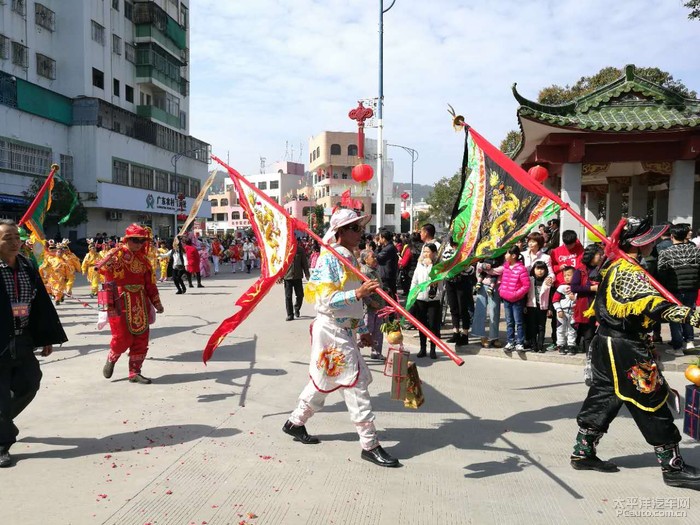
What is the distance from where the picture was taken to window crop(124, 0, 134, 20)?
36.0m

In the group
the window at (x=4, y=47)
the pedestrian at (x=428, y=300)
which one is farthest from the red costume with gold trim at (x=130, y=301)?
the window at (x=4, y=47)

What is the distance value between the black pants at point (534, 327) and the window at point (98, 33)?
32.2 metres

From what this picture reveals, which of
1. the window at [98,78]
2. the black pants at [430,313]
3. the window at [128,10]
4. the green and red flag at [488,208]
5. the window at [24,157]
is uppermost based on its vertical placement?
the window at [128,10]

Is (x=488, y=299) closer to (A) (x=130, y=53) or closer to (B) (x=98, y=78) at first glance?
(B) (x=98, y=78)

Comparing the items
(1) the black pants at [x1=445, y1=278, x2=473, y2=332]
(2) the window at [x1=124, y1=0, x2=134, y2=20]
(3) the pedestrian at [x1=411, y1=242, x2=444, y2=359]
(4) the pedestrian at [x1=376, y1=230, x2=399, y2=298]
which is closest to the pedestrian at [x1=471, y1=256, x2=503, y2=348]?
(1) the black pants at [x1=445, y1=278, x2=473, y2=332]

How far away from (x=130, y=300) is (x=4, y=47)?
26031 millimetres

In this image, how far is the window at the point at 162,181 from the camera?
40138 mm

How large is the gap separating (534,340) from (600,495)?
14.4ft

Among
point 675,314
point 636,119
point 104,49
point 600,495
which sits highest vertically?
point 104,49

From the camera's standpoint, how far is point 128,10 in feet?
120

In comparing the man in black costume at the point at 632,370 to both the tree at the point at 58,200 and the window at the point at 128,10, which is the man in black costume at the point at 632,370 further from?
the window at the point at 128,10

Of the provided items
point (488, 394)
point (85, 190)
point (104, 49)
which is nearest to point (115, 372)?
point (488, 394)

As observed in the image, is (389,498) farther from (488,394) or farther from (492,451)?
(488,394)

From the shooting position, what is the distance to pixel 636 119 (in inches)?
414
